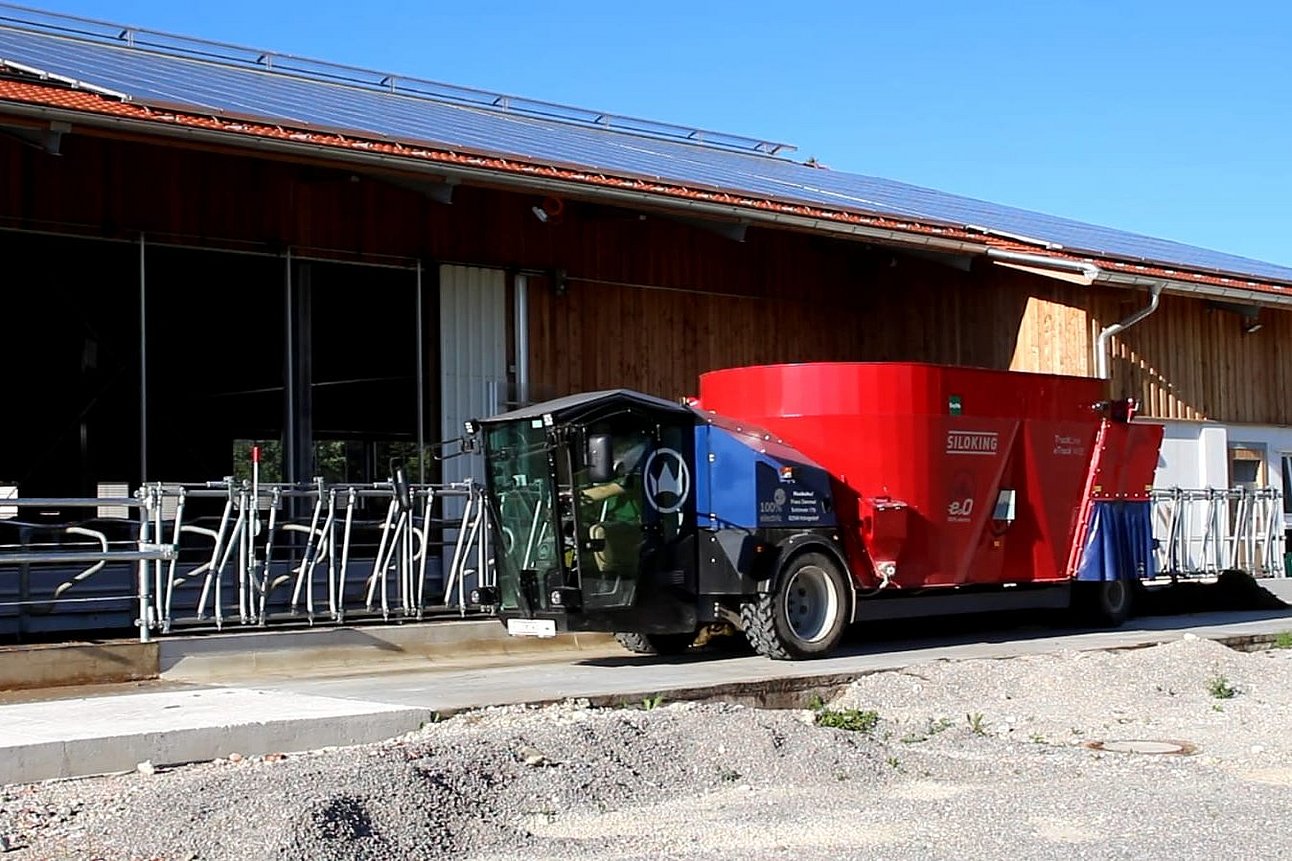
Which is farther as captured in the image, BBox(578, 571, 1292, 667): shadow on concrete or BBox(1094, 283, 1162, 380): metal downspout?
BBox(1094, 283, 1162, 380): metal downspout

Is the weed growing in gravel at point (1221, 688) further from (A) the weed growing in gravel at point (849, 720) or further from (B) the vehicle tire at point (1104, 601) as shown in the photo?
(B) the vehicle tire at point (1104, 601)

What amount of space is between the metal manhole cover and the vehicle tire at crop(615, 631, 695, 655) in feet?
17.2

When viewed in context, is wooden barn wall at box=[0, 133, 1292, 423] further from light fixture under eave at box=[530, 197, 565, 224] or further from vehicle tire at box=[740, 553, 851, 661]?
vehicle tire at box=[740, 553, 851, 661]

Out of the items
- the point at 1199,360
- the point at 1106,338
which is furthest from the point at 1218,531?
the point at 1106,338

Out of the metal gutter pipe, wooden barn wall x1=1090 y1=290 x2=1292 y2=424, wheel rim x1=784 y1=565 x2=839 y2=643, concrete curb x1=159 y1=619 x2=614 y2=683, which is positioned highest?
the metal gutter pipe

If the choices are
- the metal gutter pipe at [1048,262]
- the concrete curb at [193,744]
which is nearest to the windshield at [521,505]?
the concrete curb at [193,744]

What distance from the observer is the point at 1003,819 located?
7.57 m

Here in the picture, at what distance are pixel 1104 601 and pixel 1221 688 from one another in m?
5.25

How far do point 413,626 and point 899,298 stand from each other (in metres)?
10.8

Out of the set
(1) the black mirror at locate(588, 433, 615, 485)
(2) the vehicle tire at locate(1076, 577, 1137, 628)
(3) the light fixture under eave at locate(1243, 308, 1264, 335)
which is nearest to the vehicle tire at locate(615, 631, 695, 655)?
(1) the black mirror at locate(588, 433, 615, 485)

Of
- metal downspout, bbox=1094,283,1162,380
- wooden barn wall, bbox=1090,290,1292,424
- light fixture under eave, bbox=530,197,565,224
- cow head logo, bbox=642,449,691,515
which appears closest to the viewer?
cow head logo, bbox=642,449,691,515

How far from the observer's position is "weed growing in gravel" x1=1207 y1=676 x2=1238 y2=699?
40.6 feet

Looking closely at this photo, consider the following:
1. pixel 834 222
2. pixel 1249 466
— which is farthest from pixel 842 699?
→ pixel 1249 466

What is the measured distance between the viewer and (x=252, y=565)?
13.5m
